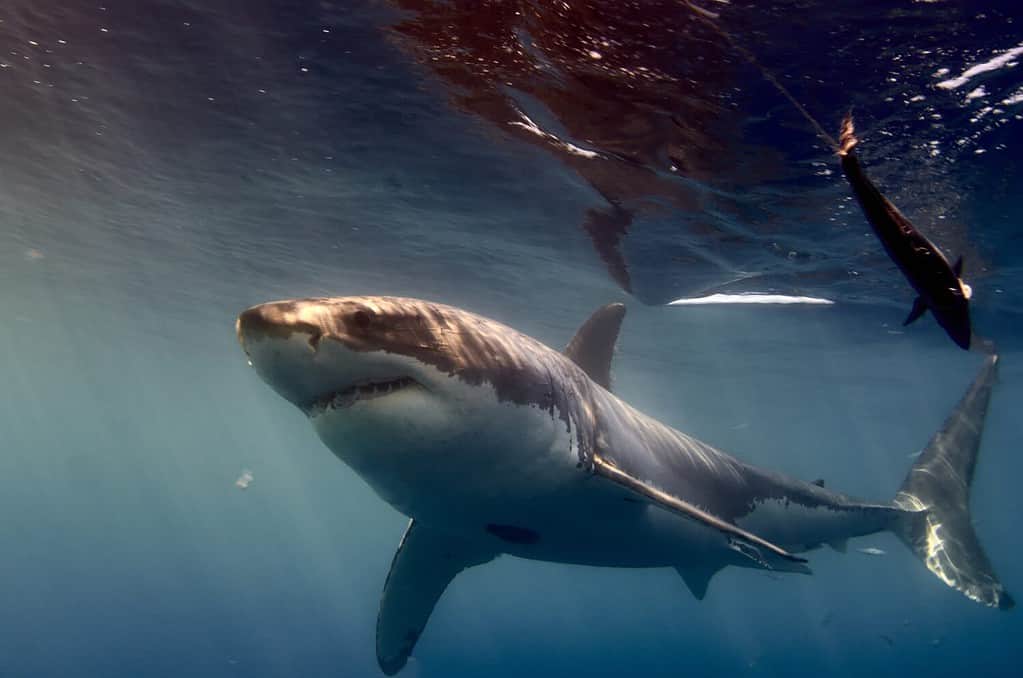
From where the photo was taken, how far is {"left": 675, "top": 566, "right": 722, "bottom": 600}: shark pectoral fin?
747cm

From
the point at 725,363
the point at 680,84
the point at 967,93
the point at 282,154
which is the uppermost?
the point at 967,93

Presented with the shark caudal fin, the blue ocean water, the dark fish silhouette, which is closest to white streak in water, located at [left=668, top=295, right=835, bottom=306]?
the blue ocean water

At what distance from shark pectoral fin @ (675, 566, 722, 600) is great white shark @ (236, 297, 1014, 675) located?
3cm

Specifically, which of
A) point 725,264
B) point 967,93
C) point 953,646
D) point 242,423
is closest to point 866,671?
point 953,646

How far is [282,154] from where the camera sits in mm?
12680

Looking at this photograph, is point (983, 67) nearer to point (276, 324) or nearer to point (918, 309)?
point (918, 309)

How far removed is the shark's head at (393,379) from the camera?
3010 millimetres

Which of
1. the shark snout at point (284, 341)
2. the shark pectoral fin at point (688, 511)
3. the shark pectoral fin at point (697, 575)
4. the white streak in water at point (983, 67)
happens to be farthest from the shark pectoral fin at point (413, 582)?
the white streak in water at point (983, 67)

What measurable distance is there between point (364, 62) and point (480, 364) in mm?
6864

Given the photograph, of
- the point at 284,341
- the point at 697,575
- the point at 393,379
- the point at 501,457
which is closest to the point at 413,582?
the point at 697,575

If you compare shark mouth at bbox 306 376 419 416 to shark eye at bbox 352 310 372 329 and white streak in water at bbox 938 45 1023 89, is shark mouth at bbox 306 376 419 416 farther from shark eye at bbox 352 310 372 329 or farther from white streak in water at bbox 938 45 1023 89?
white streak in water at bbox 938 45 1023 89

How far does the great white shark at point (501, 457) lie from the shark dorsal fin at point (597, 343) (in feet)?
0.06

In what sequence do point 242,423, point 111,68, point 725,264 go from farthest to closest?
point 242,423 → point 725,264 → point 111,68

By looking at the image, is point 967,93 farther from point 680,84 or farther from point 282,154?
point 282,154
